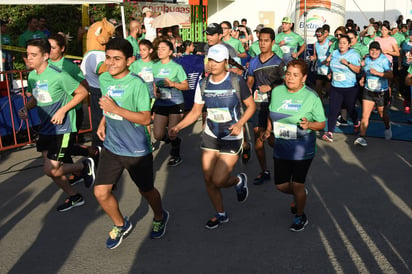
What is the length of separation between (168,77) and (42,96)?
6.52 feet

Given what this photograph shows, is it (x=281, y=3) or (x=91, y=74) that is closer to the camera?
(x=91, y=74)

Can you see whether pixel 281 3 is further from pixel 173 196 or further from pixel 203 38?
pixel 173 196

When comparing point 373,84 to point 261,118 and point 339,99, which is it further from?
point 261,118

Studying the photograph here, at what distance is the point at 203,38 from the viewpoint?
18.9 meters

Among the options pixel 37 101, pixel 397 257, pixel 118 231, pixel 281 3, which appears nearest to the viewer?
pixel 397 257

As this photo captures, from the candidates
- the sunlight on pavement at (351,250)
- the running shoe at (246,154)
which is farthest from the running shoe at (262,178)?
the sunlight on pavement at (351,250)

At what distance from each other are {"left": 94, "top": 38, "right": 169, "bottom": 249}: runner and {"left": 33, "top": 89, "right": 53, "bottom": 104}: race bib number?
939 mm

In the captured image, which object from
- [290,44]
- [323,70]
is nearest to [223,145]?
[323,70]

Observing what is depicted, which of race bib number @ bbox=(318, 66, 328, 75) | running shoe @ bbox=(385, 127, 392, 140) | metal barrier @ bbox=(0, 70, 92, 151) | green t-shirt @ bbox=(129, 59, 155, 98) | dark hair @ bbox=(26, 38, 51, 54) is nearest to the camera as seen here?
dark hair @ bbox=(26, 38, 51, 54)

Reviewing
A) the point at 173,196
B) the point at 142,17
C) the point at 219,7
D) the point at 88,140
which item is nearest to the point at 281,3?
the point at 219,7

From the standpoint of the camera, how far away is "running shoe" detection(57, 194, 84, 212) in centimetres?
513

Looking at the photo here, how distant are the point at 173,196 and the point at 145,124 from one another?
1806mm

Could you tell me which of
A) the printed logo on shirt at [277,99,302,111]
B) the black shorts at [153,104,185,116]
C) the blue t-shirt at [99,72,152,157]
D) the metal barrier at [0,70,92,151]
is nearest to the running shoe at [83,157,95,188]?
the blue t-shirt at [99,72,152,157]

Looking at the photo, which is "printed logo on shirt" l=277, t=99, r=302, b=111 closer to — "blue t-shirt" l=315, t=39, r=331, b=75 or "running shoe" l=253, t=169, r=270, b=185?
"running shoe" l=253, t=169, r=270, b=185
